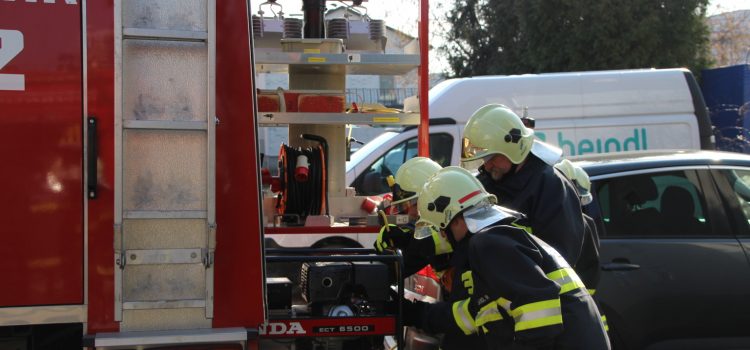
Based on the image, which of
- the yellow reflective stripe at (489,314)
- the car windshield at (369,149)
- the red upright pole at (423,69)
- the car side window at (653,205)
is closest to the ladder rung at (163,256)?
the yellow reflective stripe at (489,314)

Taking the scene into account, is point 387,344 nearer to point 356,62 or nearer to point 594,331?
point 594,331

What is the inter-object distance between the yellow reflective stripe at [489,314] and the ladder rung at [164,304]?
3.57ft

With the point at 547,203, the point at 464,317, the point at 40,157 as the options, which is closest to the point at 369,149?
the point at 547,203

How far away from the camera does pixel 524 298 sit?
130 inches

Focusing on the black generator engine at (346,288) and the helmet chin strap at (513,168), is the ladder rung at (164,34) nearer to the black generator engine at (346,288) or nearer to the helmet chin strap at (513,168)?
the black generator engine at (346,288)

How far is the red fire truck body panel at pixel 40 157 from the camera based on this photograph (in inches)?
128

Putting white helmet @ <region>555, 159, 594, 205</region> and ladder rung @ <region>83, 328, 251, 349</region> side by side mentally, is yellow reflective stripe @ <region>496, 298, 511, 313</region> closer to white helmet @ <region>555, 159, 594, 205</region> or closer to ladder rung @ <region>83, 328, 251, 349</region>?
ladder rung @ <region>83, 328, 251, 349</region>

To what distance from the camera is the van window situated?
9.57 meters

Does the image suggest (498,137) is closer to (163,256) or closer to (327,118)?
(163,256)

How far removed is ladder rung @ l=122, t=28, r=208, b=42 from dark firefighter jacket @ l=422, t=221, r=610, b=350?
1285 millimetres

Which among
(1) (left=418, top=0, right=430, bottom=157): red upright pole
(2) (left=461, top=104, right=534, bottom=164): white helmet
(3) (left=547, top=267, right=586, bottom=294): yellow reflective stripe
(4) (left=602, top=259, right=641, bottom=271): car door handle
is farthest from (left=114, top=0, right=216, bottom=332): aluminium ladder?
(4) (left=602, top=259, right=641, bottom=271): car door handle

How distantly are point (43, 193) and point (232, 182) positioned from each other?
26.8 inches

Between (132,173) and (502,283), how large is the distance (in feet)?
4.63

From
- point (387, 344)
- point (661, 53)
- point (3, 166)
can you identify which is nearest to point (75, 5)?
point (3, 166)
